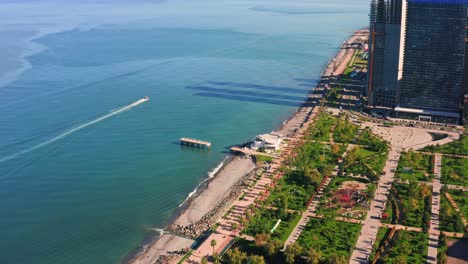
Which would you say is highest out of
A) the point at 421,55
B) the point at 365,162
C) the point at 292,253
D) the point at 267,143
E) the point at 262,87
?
the point at 421,55

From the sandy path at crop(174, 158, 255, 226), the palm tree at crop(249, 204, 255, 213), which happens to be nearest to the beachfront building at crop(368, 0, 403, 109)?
the sandy path at crop(174, 158, 255, 226)

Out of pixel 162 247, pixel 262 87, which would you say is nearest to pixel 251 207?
pixel 162 247

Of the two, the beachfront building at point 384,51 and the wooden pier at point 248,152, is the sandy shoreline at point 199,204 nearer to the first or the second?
the wooden pier at point 248,152

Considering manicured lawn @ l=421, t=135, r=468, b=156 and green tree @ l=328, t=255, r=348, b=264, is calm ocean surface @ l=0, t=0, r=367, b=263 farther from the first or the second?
manicured lawn @ l=421, t=135, r=468, b=156

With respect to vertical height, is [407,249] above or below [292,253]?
below

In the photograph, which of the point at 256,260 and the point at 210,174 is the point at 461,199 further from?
the point at 210,174
